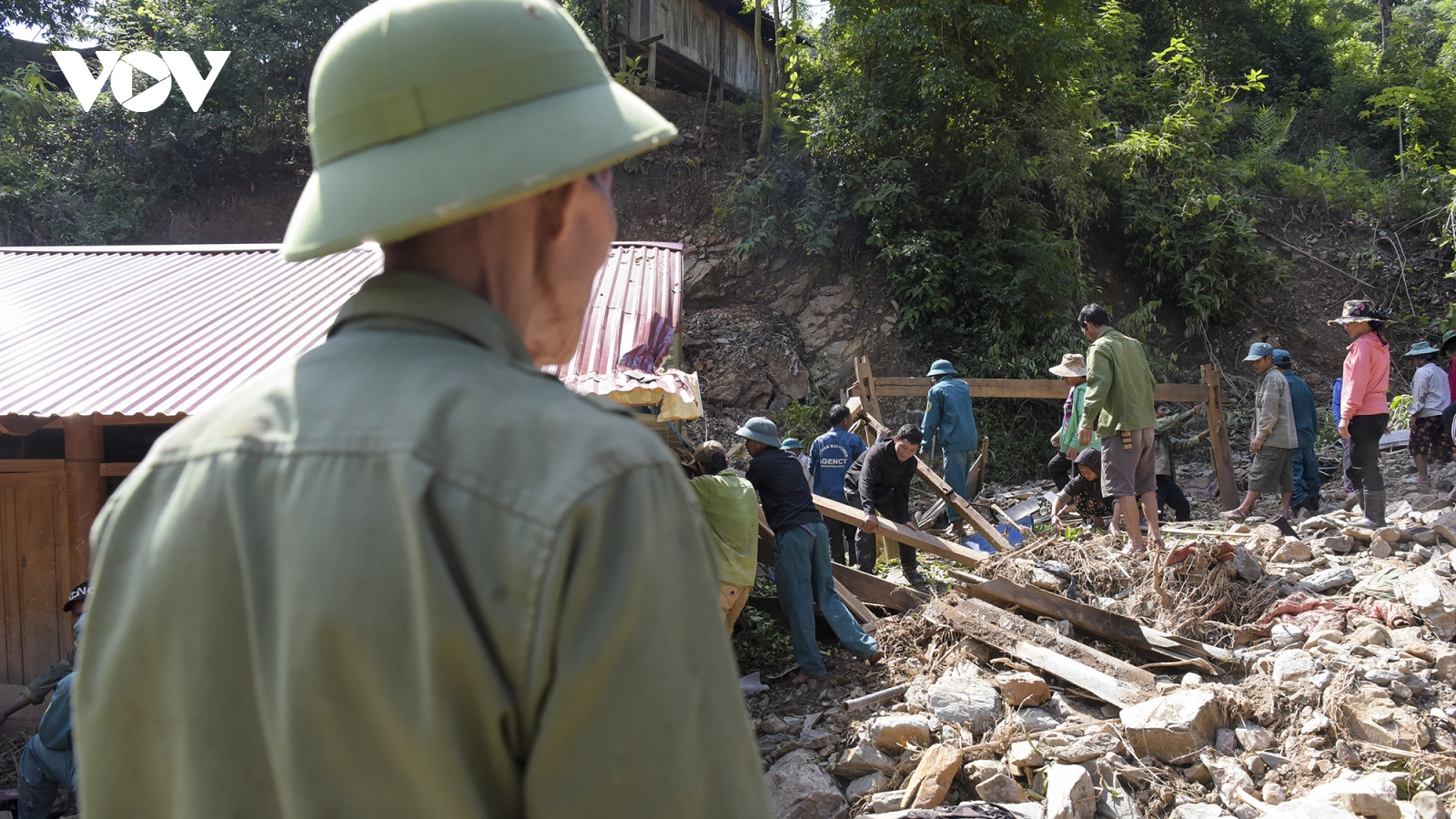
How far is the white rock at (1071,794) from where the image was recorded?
409 cm

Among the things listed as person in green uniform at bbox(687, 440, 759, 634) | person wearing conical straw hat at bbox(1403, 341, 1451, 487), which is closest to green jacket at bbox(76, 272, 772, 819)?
person in green uniform at bbox(687, 440, 759, 634)

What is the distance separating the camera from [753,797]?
2.58ft

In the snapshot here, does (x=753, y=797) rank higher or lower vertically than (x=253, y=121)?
lower

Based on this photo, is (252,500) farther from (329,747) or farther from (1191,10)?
(1191,10)

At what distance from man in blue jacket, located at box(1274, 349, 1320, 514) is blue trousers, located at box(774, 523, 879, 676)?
5392mm

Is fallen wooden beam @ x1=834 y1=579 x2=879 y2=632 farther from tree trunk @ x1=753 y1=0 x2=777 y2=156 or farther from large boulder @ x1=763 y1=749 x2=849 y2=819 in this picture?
tree trunk @ x1=753 y1=0 x2=777 y2=156

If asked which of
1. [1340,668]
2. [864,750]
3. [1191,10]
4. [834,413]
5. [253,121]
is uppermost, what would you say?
[1191,10]

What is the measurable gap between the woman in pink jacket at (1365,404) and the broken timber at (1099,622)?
3.19m

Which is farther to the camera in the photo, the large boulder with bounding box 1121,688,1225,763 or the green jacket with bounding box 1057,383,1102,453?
the green jacket with bounding box 1057,383,1102,453

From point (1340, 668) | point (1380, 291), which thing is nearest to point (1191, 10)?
point (1380, 291)

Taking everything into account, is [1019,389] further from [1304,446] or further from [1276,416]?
[1304,446]

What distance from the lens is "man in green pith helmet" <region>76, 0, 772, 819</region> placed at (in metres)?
0.72

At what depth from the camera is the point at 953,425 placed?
32.7ft

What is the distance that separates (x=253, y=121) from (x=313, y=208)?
1889 centimetres
